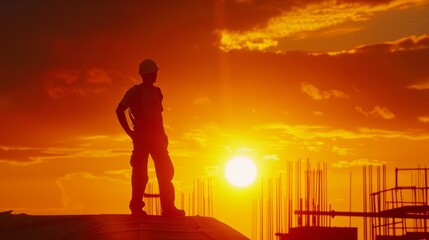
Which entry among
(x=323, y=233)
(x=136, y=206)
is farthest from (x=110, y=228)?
(x=323, y=233)

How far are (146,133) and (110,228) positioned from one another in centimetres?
388

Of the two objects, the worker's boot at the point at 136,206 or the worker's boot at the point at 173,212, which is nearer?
the worker's boot at the point at 173,212

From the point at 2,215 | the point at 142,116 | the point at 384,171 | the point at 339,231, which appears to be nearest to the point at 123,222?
the point at 2,215

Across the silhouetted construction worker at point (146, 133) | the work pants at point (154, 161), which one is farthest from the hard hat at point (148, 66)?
the work pants at point (154, 161)

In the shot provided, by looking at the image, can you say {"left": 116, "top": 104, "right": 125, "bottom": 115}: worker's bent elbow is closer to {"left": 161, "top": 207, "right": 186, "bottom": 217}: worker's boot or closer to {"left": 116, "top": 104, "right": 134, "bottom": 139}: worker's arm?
{"left": 116, "top": 104, "right": 134, "bottom": 139}: worker's arm

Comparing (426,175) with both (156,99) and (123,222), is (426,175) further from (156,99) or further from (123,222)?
(123,222)

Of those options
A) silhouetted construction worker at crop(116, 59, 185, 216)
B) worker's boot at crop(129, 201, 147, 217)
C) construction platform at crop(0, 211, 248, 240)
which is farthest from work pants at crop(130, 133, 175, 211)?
construction platform at crop(0, 211, 248, 240)

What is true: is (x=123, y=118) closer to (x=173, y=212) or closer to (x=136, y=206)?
(x=136, y=206)

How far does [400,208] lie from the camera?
3641 centimetres

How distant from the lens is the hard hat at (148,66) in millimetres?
15828

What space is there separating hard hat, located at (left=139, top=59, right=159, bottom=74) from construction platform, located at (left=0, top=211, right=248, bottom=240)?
8.84 ft

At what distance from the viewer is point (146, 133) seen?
53.2 ft

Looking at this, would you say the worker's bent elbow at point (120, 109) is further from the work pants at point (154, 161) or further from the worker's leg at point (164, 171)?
the worker's leg at point (164, 171)

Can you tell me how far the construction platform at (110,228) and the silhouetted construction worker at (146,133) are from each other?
5.85 ft
